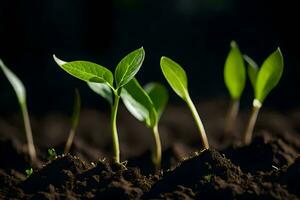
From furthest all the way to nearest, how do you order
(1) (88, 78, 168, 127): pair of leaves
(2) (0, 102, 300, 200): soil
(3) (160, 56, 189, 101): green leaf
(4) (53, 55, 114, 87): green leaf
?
(1) (88, 78, 168, 127): pair of leaves < (3) (160, 56, 189, 101): green leaf < (4) (53, 55, 114, 87): green leaf < (2) (0, 102, 300, 200): soil

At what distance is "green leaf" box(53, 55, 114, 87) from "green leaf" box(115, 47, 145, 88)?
3 centimetres

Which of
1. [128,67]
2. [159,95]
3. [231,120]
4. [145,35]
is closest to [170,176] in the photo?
[128,67]

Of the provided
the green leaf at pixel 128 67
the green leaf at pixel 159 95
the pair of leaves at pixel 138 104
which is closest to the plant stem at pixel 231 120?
the green leaf at pixel 159 95

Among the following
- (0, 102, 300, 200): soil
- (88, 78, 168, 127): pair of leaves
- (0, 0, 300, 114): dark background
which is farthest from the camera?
(0, 0, 300, 114): dark background

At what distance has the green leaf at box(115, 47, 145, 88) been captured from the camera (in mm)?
1757

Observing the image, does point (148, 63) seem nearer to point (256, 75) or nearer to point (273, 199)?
point (256, 75)

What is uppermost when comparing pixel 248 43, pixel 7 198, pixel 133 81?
pixel 133 81

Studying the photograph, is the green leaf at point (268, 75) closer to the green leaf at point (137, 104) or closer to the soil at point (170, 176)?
the soil at point (170, 176)

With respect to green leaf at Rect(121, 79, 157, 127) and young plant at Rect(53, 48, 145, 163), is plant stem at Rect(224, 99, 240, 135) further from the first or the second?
young plant at Rect(53, 48, 145, 163)

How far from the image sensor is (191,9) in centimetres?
498

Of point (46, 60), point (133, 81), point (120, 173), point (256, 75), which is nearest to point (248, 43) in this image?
point (46, 60)

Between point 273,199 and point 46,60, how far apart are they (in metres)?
3.09

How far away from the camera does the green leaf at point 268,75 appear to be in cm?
204

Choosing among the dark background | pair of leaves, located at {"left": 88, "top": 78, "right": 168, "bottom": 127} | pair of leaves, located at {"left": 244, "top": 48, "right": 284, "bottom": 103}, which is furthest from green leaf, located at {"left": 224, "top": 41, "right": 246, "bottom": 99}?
the dark background
